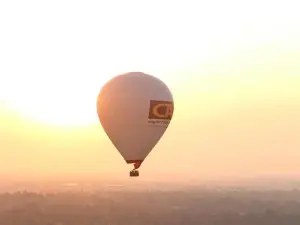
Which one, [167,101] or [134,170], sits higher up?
[167,101]

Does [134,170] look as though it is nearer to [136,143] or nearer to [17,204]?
[136,143]

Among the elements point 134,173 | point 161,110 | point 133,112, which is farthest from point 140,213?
point 134,173

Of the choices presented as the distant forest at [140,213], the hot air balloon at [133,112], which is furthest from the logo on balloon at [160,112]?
the distant forest at [140,213]

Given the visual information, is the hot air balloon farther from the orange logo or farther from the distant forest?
the distant forest

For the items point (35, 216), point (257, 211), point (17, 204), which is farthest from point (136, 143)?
point (17, 204)

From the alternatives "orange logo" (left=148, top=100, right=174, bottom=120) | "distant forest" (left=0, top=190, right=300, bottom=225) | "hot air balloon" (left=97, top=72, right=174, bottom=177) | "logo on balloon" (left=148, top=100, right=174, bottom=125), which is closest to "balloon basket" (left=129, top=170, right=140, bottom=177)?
"hot air balloon" (left=97, top=72, right=174, bottom=177)

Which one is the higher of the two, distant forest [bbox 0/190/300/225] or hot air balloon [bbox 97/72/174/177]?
hot air balloon [bbox 97/72/174/177]

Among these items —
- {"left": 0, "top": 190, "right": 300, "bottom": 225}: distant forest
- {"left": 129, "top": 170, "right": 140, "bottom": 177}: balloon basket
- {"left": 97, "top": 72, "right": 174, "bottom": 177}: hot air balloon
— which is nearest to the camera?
{"left": 129, "top": 170, "right": 140, "bottom": 177}: balloon basket

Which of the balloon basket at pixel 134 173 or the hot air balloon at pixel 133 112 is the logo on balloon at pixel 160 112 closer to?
the hot air balloon at pixel 133 112
